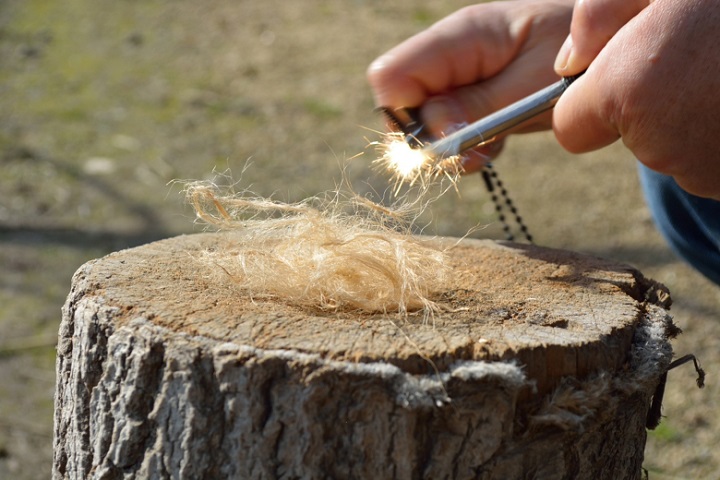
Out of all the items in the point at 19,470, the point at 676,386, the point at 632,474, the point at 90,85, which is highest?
the point at 90,85

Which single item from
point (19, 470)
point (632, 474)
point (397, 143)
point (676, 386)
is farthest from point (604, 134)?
point (19, 470)

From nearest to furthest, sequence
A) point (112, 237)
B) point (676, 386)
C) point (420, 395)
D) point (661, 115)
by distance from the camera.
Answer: point (420, 395)
point (661, 115)
point (676, 386)
point (112, 237)

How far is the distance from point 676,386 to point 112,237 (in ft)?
7.08

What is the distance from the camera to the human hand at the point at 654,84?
104cm

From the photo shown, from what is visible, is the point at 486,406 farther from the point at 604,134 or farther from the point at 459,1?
the point at 459,1

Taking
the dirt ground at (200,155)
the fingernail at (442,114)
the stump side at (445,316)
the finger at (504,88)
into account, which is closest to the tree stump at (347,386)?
the stump side at (445,316)

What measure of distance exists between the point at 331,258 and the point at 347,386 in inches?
12.4

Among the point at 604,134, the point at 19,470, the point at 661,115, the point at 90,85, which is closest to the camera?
the point at 661,115

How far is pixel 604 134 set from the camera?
3.89ft

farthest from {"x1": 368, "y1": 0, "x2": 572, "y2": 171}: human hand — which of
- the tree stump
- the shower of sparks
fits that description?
the tree stump

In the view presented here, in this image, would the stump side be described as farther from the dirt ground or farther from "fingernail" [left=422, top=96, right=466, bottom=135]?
the dirt ground

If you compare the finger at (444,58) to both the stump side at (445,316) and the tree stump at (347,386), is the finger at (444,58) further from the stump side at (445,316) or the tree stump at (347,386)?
the tree stump at (347,386)

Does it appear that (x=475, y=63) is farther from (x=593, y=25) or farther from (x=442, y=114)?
(x=593, y=25)

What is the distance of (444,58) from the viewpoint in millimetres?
1534
